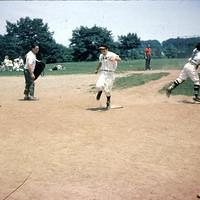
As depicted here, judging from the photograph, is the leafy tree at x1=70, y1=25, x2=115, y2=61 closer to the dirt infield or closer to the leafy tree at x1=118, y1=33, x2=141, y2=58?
the leafy tree at x1=118, y1=33, x2=141, y2=58

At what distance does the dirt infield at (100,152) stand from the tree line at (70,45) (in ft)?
184

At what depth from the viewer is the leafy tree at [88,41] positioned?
6875 cm

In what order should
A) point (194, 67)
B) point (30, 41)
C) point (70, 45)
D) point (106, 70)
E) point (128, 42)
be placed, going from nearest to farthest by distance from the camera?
point (106, 70) < point (194, 67) < point (30, 41) < point (70, 45) < point (128, 42)

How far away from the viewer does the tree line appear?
65.6 metres

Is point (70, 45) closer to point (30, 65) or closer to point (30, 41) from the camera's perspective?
point (30, 41)

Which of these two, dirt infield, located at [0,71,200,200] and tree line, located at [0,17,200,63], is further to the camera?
tree line, located at [0,17,200,63]

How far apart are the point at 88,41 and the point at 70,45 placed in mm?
3864

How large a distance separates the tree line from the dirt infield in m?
56.0

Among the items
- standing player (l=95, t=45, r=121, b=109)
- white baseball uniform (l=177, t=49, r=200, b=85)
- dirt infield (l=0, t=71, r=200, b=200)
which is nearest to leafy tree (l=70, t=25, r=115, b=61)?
white baseball uniform (l=177, t=49, r=200, b=85)

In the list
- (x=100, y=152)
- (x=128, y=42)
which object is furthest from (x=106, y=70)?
(x=128, y=42)

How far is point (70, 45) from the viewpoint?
7169cm

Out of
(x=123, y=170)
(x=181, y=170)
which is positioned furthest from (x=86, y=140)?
(x=181, y=170)

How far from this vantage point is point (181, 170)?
5426 millimetres

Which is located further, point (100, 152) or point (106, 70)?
point (106, 70)
